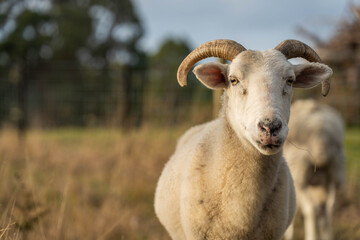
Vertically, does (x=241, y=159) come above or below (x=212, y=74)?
below

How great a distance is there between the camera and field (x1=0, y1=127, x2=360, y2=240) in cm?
315

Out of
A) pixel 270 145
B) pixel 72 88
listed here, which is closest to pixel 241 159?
pixel 270 145

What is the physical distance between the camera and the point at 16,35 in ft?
75.5

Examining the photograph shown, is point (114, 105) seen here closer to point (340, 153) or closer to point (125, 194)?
point (125, 194)

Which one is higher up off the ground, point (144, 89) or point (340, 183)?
point (144, 89)

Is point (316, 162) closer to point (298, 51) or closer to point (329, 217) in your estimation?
point (329, 217)

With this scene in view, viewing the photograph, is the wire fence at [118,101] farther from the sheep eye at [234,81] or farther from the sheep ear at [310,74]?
the sheep eye at [234,81]

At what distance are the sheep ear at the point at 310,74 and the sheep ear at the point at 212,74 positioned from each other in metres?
0.46

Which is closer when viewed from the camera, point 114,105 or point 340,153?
point 340,153

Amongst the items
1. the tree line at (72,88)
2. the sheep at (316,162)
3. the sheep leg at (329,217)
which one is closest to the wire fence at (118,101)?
the tree line at (72,88)

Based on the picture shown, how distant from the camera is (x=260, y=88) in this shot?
1.97m

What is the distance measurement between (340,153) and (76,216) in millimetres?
3545

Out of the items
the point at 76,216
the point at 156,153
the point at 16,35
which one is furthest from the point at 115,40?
the point at 76,216

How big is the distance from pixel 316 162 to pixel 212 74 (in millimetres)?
2979
